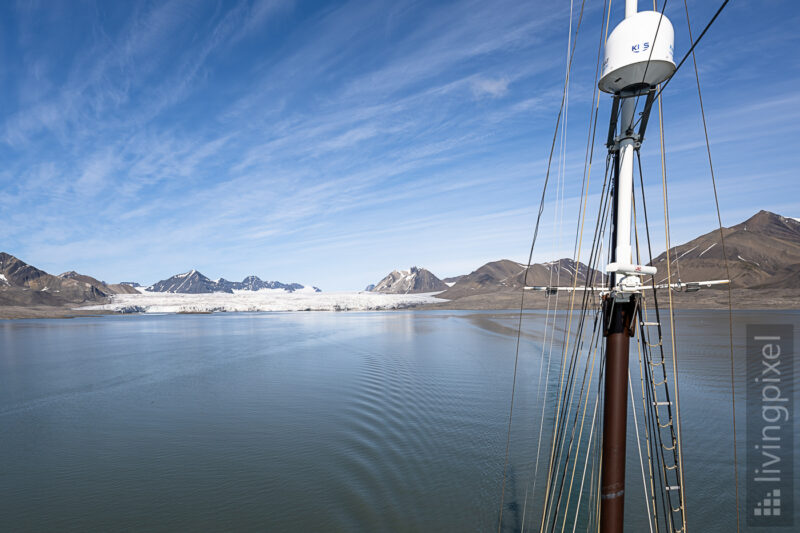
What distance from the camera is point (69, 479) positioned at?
746 cm

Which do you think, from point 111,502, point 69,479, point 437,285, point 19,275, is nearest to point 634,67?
point 111,502

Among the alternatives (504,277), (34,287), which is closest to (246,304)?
(34,287)

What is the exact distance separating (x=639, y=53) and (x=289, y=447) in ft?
30.8

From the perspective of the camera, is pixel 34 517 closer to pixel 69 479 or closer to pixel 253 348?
pixel 69 479

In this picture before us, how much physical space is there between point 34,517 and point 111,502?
101 centimetres

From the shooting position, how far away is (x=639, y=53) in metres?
3.28

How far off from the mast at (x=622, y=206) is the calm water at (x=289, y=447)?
3138 millimetres

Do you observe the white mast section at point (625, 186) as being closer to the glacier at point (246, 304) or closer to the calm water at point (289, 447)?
the calm water at point (289, 447)

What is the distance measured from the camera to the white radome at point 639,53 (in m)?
3.24

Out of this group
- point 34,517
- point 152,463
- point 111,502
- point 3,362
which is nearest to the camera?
point 34,517

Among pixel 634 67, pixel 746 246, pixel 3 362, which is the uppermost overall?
pixel 746 246

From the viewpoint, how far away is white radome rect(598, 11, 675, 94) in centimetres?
324

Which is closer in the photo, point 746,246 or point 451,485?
point 451,485

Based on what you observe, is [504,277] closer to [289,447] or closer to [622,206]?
[289,447]
